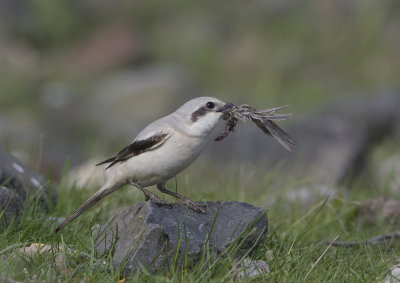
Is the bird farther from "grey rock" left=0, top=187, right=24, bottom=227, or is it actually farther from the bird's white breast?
"grey rock" left=0, top=187, right=24, bottom=227

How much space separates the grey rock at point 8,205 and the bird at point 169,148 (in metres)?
0.42

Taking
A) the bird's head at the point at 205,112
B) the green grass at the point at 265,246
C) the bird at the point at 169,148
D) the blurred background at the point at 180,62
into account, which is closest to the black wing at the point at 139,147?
the bird at the point at 169,148

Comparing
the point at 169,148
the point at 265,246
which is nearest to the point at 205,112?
the point at 169,148

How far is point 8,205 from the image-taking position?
4.73 m

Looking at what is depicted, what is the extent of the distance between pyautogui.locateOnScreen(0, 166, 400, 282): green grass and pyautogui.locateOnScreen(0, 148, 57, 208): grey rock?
135 millimetres

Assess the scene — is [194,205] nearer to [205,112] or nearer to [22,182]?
[205,112]

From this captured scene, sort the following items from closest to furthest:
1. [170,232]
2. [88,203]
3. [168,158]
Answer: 1. [170,232]
2. [168,158]
3. [88,203]

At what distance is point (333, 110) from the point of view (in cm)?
1317

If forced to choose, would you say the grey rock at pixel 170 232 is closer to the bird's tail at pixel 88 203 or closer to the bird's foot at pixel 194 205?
the bird's foot at pixel 194 205

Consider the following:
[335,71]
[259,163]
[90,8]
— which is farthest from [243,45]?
[259,163]

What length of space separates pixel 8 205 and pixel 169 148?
1332mm

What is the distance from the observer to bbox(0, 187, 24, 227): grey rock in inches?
185

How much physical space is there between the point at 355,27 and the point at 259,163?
10.1 m

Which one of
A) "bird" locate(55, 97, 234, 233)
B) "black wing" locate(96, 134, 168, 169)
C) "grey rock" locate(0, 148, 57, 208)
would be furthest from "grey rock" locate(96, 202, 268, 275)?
"grey rock" locate(0, 148, 57, 208)
